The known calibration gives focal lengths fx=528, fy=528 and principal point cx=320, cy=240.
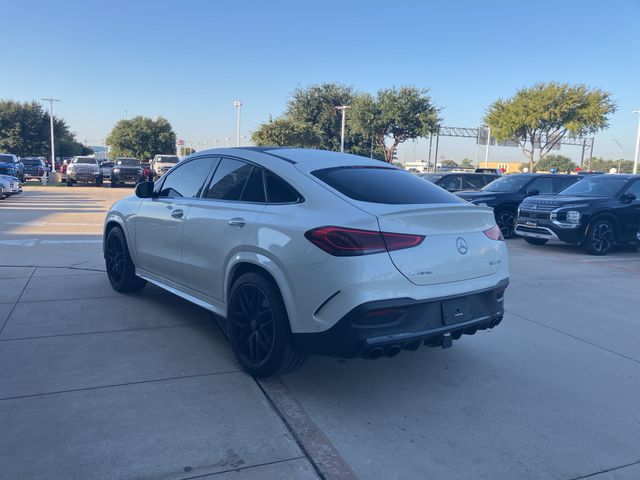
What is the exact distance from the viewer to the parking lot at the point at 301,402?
9.45 ft

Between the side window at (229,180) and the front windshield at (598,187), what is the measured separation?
31.0 ft

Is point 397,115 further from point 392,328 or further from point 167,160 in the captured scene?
point 392,328

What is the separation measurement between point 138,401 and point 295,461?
125 cm

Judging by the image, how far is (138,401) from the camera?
11.5 ft

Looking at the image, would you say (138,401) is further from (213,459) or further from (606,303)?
(606,303)

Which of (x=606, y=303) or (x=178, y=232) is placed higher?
(x=178, y=232)

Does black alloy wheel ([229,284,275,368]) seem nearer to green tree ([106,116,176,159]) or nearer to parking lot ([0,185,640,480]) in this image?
parking lot ([0,185,640,480])

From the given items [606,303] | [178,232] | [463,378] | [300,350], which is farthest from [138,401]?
[606,303]

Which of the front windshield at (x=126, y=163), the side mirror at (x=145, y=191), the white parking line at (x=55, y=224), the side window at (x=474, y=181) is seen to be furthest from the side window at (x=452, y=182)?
the front windshield at (x=126, y=163)

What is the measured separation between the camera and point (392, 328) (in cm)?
329

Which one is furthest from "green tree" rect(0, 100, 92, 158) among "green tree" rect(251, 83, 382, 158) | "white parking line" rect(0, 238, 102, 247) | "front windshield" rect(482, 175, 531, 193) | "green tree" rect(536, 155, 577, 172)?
"green tree" rect(536, 155, 577, 172)

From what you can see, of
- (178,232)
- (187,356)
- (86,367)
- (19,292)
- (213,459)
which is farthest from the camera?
(19,292)

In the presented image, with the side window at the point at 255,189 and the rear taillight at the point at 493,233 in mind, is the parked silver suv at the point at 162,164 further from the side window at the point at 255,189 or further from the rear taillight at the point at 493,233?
the rear taillight at the point at 493,233

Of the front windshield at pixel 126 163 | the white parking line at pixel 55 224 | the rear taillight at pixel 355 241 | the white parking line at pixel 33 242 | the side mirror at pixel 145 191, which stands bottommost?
the white parking line at pixel 33 242
